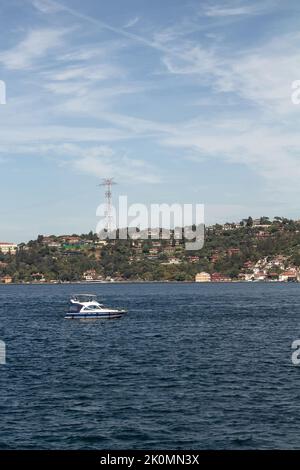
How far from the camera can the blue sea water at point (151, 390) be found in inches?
1594

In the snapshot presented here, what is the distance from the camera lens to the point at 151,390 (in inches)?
2122

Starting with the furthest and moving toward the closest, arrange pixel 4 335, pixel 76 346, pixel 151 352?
pixel 4 335 → pixel 76 346 → pixel 151 352

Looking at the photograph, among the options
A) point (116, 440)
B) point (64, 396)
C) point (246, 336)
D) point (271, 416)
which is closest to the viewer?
point (116, 440)

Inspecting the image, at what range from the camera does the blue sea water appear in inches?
1594

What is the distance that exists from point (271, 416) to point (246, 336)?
49281 mm

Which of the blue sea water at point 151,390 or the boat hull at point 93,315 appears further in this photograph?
the boat hull at point 93,315

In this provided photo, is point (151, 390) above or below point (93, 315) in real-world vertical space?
above

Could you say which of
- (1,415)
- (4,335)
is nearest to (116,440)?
(1,415)

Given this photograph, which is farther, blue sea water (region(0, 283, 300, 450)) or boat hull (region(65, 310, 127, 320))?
boat hull (region(65, 310, 127, 320))

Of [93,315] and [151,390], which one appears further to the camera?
[93,315]
